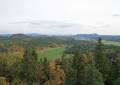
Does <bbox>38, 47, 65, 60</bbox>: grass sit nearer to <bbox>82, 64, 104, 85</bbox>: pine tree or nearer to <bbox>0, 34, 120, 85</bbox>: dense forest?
<bbox>0, 34, 120, 85</bbox>: dense forest

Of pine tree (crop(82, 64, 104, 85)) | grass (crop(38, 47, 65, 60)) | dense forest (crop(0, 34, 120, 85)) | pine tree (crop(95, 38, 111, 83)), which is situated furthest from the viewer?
grass (crop(38, 47, 65, 60))

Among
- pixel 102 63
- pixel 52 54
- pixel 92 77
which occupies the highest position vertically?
pixel 102 63

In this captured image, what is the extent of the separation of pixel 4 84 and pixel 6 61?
1046 inches

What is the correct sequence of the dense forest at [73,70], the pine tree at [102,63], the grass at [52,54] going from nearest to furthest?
the dense forest at [73,70], the pine tree at [102,63], the grass at [52,54]

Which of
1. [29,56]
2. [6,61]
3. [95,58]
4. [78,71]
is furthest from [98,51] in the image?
[6,61]

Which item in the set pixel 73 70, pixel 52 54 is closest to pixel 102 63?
pixel 73 70

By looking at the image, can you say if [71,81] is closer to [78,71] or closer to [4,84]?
[78,71]

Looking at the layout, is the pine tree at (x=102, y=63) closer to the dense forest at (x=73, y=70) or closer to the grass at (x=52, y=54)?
the dense forest at (x=73, y=70)

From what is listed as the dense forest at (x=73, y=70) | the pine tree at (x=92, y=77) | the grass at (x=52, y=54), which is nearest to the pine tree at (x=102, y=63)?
the dense forest at (x=73, y=70)

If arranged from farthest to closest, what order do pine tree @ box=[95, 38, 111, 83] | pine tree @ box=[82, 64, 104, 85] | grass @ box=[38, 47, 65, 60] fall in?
grass @ box=[38, 47, 65, 60]
pine tree @ box=[95, 38, 111, 83]
pine tree @ box=[82, 64, 104, 85]

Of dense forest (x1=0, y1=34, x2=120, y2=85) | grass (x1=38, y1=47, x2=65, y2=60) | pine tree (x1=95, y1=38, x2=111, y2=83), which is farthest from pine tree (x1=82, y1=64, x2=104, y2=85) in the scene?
grass (x1=38, y1=47, x2=65, y2=60)

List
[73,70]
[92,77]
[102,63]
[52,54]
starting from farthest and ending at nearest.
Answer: [52,54] < [102,63] < [73,70] < [92,77]

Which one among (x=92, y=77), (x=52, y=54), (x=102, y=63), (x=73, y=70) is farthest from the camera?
(x=52, y=54)

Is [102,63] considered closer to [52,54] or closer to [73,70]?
[73,70]
